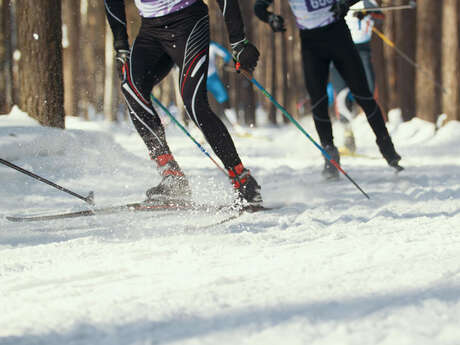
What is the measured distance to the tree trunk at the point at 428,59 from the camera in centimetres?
1118

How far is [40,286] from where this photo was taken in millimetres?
2561

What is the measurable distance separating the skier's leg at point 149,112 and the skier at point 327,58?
170 centimetres

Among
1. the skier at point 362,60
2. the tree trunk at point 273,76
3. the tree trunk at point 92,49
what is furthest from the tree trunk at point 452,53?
the tree trunk at point 92,49

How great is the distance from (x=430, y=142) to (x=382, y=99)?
4.22 m

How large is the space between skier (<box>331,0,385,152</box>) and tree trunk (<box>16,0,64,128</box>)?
10.5 ft

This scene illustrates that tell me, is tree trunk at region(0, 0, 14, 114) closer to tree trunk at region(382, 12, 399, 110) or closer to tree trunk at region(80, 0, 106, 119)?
tree trunk at region(80, 0, 106, 119)

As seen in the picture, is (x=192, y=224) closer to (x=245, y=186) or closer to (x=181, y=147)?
(x=245, y=186)

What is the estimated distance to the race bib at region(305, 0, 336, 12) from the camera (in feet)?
18.3

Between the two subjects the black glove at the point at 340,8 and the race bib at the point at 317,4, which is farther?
the race bib at the point at 317,4

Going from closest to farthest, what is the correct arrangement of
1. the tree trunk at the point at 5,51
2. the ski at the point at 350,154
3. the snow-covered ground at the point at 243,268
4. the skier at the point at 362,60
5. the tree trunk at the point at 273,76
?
the snow-covered ground at the point at 243,268
the skier at the point at 362,60
the ski at the point at 350,154
the tree trunk at the point at 5,51
the tree trunk at the point at 273,76

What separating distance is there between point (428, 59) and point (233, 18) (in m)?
7.94

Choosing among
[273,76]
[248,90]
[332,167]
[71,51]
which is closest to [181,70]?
[332,167]

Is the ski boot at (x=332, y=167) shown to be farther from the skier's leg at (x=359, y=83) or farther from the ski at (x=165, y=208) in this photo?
the ski at (x=165, y=208)

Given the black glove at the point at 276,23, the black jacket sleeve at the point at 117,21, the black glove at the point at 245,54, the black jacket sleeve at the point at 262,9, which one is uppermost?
the black jacket sleeve at the point at 117,21
